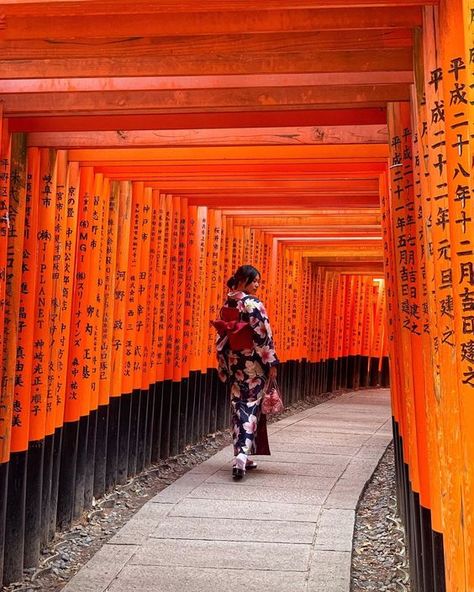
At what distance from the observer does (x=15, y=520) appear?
5.49m

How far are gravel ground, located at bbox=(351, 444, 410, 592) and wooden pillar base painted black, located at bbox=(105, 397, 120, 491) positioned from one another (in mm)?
2164

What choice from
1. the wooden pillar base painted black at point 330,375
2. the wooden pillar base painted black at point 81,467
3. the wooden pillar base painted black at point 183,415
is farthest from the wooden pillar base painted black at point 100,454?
the wooden pillar base painted black at point 330,375

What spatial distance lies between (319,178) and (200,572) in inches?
143

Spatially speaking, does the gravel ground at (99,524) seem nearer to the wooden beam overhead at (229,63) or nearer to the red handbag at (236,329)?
the red handbag at (236,329)

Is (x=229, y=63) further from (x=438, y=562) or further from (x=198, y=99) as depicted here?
(x=438, y=562)

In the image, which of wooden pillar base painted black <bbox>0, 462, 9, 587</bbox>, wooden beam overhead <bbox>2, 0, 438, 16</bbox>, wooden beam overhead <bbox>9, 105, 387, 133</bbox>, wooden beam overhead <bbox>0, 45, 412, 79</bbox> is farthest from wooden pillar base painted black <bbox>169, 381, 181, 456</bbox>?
wooden beam overhead <bbox>2, 0, 438, 16</bbox>

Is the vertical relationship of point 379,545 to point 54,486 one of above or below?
below

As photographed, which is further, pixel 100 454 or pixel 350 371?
pixel 350 371

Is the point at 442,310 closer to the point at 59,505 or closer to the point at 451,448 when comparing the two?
the point at 451,448

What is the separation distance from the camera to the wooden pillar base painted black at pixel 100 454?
24.5ft

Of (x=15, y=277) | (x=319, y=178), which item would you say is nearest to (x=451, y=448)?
(x=15, y=277)

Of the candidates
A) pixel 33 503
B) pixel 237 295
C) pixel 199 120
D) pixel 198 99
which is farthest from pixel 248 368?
pixel 198 99

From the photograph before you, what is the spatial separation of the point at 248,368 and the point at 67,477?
88.6 inches

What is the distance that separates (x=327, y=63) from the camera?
4.60m
